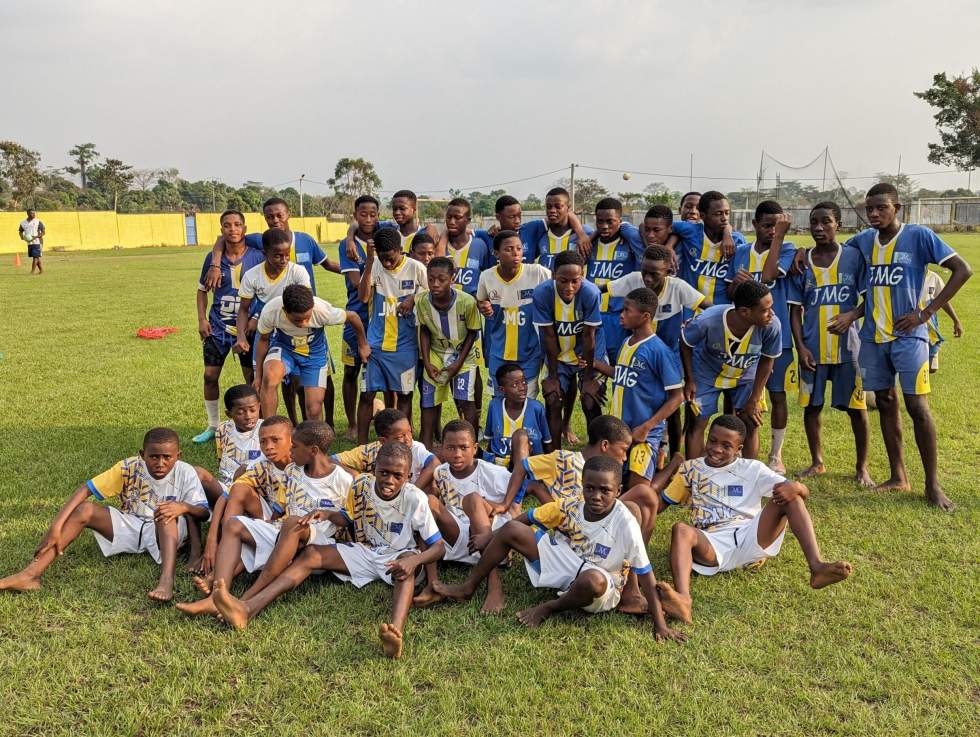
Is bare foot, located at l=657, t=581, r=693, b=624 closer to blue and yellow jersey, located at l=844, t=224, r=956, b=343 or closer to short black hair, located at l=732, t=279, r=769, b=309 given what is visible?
short black hair, located at l=732, t=279, r=769, b=309

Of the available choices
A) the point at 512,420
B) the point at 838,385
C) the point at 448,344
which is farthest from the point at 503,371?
the point at 838,385

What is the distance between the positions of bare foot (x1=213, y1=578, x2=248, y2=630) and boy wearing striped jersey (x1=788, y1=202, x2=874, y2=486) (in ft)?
14.0

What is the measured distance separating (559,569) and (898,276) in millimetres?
3393

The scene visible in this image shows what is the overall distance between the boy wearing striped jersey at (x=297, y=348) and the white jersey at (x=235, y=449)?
55cm

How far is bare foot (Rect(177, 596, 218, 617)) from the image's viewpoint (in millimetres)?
3754

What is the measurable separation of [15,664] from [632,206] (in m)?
46.2

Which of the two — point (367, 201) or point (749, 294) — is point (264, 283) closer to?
point (367, 201)

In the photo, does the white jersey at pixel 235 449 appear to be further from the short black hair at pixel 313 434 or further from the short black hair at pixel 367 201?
the short black hair at pixel 367 201

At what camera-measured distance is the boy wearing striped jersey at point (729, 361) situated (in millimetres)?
5242

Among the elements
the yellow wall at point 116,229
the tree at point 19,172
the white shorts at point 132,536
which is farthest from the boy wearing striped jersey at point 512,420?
the tree at point 19,172

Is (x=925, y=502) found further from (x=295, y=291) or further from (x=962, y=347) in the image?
(x=962, y=347)

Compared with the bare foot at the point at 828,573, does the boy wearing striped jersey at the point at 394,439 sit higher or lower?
higher

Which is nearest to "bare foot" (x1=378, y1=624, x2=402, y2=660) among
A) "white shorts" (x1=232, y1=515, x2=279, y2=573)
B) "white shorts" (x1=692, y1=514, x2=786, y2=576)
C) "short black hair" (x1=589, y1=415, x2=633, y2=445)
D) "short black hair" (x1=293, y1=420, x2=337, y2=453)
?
"white shorts" (x1=232, y1=515, x2=279, y2=573)

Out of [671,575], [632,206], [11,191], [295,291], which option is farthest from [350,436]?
[11,191]
